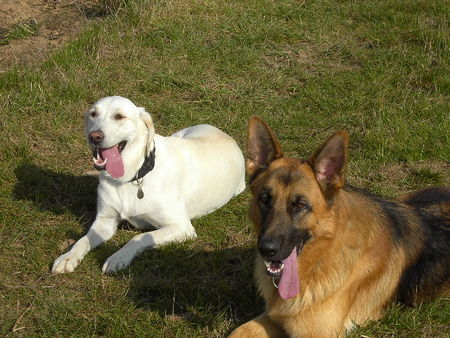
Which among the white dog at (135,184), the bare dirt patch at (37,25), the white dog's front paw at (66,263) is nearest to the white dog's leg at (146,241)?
the white dog at (135,184)

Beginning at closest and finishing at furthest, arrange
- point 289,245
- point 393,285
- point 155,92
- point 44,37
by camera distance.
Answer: point 289,245 < point 393,285 < point 155,92 < point 44,37

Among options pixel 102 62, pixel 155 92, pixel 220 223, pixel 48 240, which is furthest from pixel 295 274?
pixel 102 62

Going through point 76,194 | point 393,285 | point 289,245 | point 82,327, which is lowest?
point 76,194

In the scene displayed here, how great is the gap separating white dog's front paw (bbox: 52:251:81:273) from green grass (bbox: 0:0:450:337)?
74 mm

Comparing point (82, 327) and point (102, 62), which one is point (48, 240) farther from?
point (102, 62)

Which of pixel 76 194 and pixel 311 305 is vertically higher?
pixel 311 305

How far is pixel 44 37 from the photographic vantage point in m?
9.13

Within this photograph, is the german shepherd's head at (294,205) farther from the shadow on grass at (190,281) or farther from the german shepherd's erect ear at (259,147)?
the shadow on grass at (190,281)

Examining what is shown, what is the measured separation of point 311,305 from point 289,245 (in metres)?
0.48

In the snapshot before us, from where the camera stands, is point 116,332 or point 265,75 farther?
point 265,75

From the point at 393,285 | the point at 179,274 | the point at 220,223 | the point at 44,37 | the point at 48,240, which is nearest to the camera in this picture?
the point at 393,285

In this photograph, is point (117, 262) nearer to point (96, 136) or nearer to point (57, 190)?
point (96, 136)

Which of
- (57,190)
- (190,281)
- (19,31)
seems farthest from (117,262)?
(19,31)

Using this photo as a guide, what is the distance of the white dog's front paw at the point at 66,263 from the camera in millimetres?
4891
